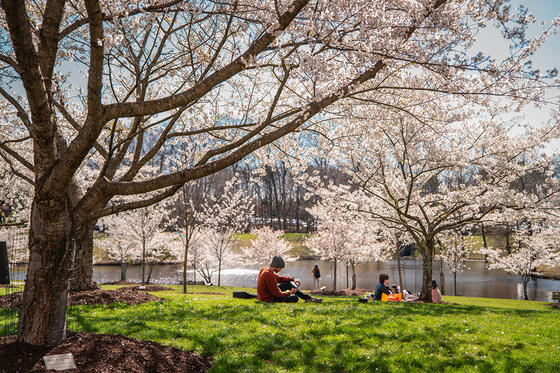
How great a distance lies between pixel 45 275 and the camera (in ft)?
12.3

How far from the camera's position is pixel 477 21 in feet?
16.2

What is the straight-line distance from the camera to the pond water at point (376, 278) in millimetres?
23766

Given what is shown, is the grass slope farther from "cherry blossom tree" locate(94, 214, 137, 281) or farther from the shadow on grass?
"cherry blossom tree" locate(94, 214, 137, 281)

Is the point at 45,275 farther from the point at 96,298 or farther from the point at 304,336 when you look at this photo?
the point at 96,298

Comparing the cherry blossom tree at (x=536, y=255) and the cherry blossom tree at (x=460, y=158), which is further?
the cherry blossom tree at (x=536, y=255)

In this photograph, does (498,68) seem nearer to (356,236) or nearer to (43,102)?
(43,102)

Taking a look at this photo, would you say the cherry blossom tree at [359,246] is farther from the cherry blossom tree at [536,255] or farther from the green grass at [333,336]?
the green grass at [333,336]

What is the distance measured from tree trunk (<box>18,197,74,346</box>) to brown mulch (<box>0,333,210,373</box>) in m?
0.16

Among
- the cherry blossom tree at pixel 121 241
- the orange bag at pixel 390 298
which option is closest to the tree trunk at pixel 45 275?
the orange bag at pixel 390 298

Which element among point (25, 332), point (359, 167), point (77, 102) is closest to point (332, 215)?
point (359, 167)

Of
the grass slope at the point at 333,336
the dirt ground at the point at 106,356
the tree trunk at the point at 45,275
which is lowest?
the grass slope at the point at 333,336

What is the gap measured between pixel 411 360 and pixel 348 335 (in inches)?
44.2

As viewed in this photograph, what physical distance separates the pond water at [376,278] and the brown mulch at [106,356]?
20264 mm

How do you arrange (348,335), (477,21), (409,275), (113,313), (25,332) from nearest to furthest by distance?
1. (25,332)
2. (477,21)
3. (348,335)
4. (113,313)
5. (409,275)
